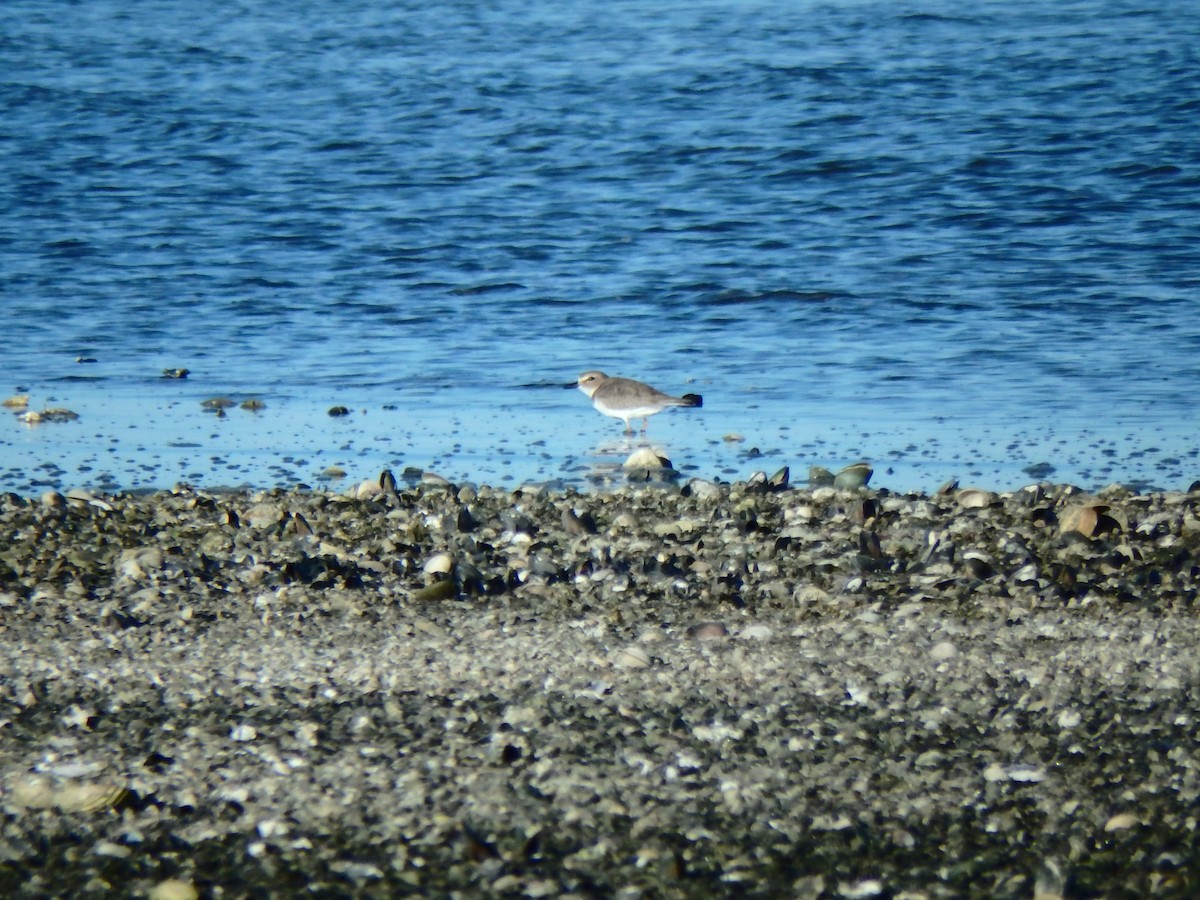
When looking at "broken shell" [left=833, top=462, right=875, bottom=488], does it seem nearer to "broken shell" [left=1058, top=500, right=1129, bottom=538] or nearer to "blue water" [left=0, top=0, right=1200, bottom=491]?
"blue water" [left=0, top=0, right=1200, bottom=491]

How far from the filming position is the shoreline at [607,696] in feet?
13.4

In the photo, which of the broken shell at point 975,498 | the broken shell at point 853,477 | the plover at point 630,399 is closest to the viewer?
the broken shell at point 975,498

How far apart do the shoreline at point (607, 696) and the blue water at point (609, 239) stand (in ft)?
5.85

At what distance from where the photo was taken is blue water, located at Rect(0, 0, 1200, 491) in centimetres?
1044

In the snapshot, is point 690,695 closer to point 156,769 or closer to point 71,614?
point 156,769

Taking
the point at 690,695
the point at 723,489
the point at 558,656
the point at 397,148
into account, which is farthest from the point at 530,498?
the point at 397,148

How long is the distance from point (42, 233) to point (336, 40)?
51.9 feet

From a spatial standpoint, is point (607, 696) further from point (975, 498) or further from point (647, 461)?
point (647, 461)

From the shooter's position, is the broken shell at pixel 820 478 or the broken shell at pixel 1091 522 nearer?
the broken shell at pixel 1091 522

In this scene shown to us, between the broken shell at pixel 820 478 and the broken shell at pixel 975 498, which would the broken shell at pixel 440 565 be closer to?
the broken shell at pixel 820 478

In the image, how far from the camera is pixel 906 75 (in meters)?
27.2

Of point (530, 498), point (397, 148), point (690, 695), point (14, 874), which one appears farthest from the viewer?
point (397, 148)

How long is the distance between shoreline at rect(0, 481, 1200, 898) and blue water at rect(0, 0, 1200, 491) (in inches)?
70.1

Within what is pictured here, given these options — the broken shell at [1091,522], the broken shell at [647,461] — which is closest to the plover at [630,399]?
the broken shell at [647,461]
